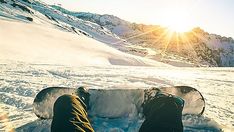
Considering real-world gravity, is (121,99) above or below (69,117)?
below

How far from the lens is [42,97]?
412 cm

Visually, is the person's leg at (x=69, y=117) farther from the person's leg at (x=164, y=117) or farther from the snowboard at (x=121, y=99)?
the snowboard at (x=121, y=99)

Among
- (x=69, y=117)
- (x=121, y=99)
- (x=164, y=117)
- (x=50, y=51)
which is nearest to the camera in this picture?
(x=69, y=117)

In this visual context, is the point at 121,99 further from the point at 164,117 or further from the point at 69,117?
the point at 69,117

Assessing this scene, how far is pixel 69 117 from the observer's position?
287cm

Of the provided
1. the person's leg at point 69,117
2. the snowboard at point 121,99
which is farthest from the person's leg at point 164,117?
the snowboard at point 121,99

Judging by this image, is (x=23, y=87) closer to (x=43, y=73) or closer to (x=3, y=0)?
(x=43, y=73)

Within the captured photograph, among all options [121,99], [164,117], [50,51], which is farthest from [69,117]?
[50,51]

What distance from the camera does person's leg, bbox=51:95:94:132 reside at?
2.73m

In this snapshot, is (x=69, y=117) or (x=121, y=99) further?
(x=121, y=99)

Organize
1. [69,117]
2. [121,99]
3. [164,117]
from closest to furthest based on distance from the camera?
[69,117] < [164,117] < [121,99]

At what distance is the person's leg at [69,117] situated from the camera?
2.73 metres

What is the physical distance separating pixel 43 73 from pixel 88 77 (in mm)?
1333

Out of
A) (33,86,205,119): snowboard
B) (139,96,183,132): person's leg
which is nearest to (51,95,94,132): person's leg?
(139,96,183,132): person's leg
